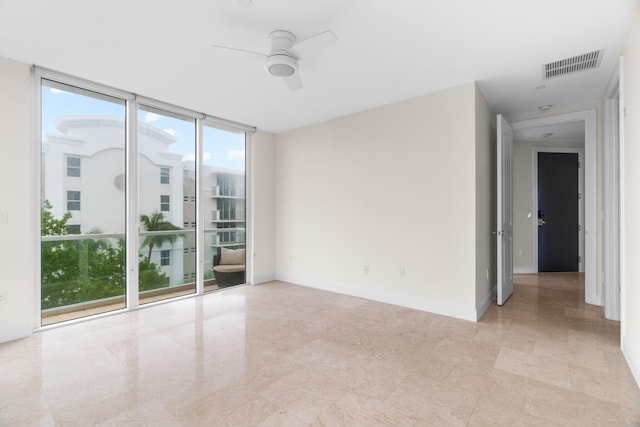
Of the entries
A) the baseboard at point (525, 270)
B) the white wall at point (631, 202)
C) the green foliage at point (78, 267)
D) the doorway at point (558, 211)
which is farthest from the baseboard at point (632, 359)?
the green foliage at point (78, 267)

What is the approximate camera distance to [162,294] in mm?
4184

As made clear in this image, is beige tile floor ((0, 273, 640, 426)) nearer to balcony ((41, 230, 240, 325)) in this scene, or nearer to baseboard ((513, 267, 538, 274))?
balcony ((41, 230, 240, 325))

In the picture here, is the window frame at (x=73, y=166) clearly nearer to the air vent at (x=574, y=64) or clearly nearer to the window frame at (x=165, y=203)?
the window frame at (x=165, y=203)

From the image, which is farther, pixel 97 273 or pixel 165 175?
pixel 165 175

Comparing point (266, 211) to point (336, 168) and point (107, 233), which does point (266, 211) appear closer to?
point (336, 168)

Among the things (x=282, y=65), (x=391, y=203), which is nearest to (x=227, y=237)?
(x=391, y=203)

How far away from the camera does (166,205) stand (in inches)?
162

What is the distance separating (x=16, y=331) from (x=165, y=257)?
1.57m

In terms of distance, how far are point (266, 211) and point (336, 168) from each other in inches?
60.9

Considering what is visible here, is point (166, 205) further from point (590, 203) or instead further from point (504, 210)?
point (590, 203)

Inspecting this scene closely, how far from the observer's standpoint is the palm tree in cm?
394

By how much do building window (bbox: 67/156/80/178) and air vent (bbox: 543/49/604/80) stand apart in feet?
16.3

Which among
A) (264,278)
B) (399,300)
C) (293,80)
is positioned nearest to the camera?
(293,80)

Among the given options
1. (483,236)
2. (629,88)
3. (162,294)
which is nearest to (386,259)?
(483,236)
